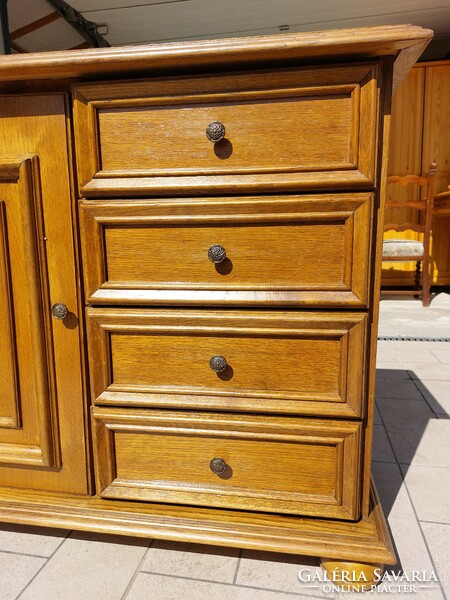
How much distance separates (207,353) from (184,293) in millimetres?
133

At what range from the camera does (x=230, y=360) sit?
93 centimetres

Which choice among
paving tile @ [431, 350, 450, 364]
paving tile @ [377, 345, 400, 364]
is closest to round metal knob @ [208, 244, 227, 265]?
paving tile @ [377, 345, 400, 364]

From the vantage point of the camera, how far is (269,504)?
0.96 metres

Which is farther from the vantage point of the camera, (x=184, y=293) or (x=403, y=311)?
(x=403, y=311)

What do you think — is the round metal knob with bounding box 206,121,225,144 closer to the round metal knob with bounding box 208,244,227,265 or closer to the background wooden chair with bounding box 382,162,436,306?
the round metal knob with bounding box 208,244,227,265

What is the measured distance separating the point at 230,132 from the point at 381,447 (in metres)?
1.12

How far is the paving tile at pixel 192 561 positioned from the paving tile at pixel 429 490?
51cm

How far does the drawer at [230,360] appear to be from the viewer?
896mm

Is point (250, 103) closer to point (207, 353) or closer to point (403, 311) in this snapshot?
point (207, 353)

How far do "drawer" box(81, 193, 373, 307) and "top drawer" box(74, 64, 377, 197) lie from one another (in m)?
0.04

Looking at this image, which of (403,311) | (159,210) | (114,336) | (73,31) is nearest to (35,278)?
(114,336)

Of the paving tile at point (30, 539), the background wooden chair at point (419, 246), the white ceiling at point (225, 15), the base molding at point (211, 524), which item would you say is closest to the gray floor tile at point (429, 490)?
the base molding at point (211, 524)

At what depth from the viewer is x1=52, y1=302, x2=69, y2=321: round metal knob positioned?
3.15 ft

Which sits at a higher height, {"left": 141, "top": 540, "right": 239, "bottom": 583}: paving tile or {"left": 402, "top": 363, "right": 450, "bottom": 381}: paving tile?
{"left": 141, "top": 540, "right": 239, "bottom": 583}: paving tile
